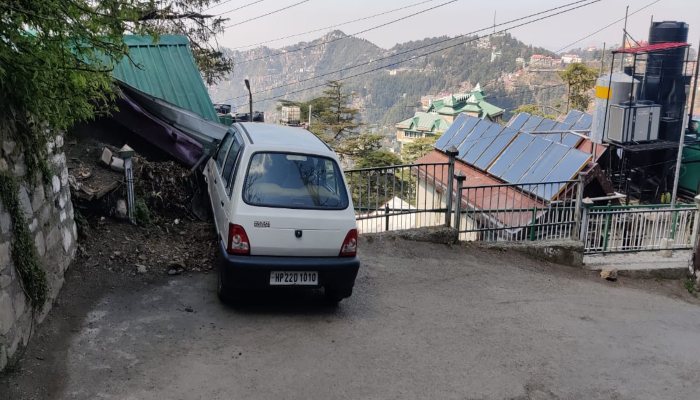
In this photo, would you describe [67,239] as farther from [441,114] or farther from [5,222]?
[441,114]

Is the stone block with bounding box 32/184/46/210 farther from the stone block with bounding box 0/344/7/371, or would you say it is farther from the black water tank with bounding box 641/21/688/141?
the black water tank with bounding box 641/21/688/141

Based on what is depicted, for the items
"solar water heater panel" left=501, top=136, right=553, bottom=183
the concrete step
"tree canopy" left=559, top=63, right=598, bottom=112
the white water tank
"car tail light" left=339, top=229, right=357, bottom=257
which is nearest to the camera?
"car tail light" left=339, top=229, right=357, bottom=257

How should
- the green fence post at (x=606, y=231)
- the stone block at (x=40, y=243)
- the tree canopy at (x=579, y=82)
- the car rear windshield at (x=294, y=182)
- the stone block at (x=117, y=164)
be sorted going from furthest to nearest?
1. the tree canopy at (x=579, y=82)
2. the green fence post at (x=606, y=231)
3. the stone block at (x=117, y=164)
4. the car rear windshield at (x=294, y=182)
5. the stone block at (x=40, y=243)

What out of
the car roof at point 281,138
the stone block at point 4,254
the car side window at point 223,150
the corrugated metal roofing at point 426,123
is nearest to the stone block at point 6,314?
the stone block at point 4,254

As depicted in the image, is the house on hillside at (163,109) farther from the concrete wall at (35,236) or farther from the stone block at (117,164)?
the concrete wall at (35,236)

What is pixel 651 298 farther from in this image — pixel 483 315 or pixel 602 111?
pixel 602 111

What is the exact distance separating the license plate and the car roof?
1.36 meters

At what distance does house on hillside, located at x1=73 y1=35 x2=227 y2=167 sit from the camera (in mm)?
8234

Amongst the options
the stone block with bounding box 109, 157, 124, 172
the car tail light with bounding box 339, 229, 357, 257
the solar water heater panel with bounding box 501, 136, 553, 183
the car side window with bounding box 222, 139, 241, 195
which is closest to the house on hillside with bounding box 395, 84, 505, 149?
the solar water heater panel with bounding box 501, 136, 553, 183

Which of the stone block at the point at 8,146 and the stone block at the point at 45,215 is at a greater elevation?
the stone block at the point at 8,146

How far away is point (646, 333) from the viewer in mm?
6727

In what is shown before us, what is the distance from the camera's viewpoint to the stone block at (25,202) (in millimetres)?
4645

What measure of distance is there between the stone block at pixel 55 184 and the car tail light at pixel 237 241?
5.84 feet

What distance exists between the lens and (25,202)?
4.73 metres
